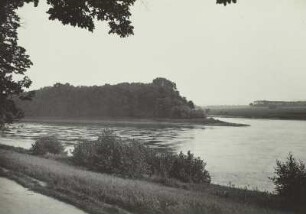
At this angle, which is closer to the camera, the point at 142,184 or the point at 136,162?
the point at 142,184

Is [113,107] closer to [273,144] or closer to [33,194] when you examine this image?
[273,144]

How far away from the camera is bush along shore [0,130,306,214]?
48.3ft

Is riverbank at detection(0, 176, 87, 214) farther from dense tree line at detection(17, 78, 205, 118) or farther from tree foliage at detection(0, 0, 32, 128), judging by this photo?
dense tree line at detection(17, 78, 205, 118)

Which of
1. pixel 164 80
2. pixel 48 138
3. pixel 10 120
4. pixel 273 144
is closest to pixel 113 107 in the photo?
pixel 164 80

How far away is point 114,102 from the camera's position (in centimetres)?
16300

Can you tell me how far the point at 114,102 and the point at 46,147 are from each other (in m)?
125

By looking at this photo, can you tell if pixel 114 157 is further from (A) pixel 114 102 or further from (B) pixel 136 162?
(A) pixel 114 102

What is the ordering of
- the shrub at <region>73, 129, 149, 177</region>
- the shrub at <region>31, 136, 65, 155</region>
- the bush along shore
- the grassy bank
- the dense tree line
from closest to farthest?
1. the grassy bank
2. the bush along shore
3. the shrub at <region>73, 129, 149, 177</region>
4. the shrub at <region>31, 136, 65, 155</region>
5. the dense tree line

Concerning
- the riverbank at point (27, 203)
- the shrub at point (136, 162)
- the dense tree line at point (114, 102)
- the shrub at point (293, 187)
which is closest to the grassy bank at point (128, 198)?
the riverbank at point (27, 203)

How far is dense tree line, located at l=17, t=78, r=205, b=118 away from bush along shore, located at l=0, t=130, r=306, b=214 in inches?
4263

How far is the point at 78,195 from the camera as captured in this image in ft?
50.5

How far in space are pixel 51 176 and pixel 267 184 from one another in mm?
14567

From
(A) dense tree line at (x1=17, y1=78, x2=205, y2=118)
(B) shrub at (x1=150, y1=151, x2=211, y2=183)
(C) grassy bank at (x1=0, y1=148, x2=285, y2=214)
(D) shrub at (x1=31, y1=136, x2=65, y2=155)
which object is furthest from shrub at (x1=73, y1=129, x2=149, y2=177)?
(A) dense tree line at (x1=17, y1=78, x2=205, y2=118)

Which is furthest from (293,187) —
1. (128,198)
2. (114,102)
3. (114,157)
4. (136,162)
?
(114,102)
